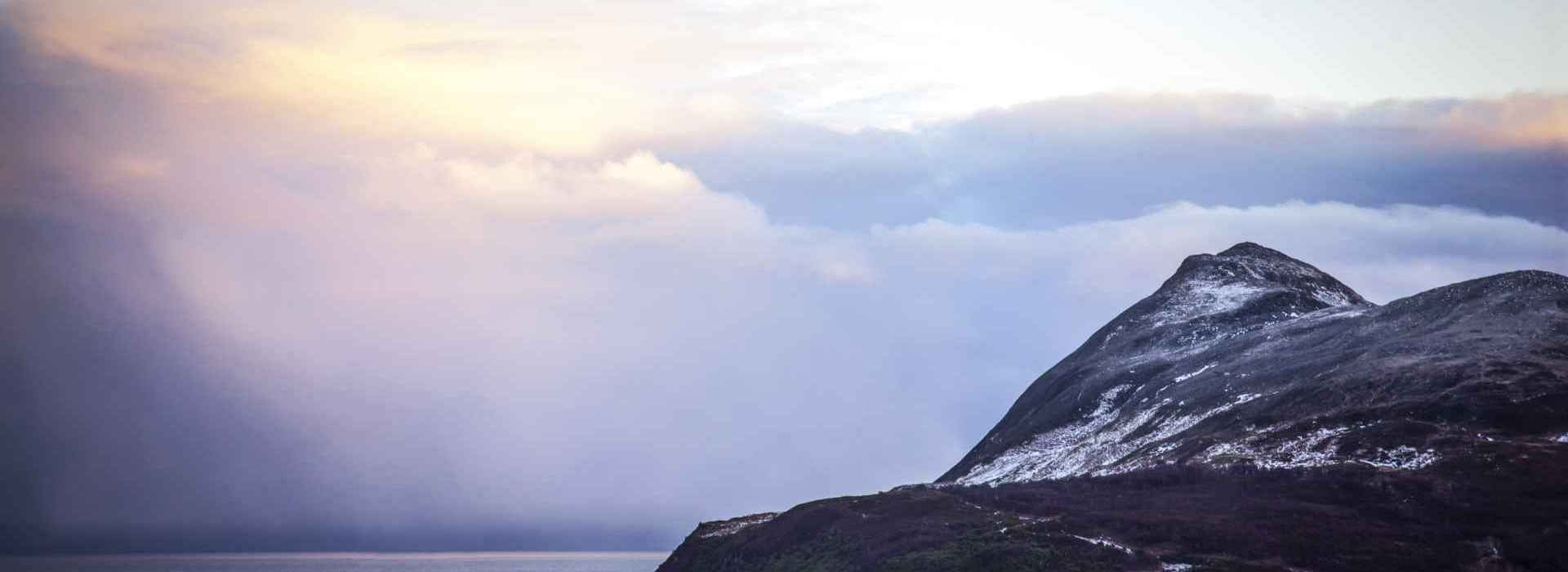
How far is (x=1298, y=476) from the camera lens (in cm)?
11556

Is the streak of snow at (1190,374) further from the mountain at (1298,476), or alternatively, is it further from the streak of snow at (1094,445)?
the streak of snow at (1094,445)

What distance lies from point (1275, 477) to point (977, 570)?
34.4 metres

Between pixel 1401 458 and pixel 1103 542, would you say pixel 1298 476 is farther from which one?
pixel 1103 542

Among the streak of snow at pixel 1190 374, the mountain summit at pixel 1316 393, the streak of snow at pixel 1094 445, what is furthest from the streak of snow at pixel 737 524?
the streak of snow at pixel 1190 374

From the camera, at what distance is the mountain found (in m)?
95.3

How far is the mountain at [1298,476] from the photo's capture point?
95.3 m

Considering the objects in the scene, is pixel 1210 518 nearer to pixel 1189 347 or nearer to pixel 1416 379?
pixel 1416 379

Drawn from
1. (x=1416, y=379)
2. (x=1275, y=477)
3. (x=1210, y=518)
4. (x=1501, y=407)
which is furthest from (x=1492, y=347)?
(x=1210, y=518)

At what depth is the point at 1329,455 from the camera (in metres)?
119

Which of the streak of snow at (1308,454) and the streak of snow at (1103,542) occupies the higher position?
the streak of snow at (1308,454)

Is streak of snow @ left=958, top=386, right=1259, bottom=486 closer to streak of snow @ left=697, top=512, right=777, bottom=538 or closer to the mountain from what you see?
the mountain

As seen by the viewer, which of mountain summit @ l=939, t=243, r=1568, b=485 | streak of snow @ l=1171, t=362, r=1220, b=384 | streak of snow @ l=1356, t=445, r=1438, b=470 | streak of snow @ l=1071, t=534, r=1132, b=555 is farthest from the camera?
streak of snow @ l=1171, t=362, r=1220, b=384

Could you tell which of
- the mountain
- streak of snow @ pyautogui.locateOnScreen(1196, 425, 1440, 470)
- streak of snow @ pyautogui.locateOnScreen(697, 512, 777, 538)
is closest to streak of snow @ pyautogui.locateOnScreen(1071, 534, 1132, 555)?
the mountain

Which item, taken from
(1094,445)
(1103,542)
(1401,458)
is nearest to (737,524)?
(1094,445)
